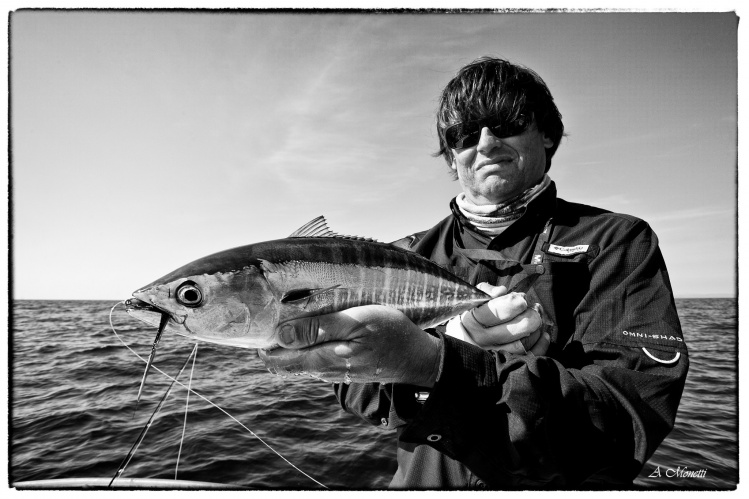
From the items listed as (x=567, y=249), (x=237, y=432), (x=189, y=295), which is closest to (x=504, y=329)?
(x=567, y=249)

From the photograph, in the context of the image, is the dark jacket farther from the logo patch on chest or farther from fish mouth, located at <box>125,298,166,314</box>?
fish mouth, located at <box>125,298,166,314</box>

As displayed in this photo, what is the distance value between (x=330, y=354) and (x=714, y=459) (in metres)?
6.22

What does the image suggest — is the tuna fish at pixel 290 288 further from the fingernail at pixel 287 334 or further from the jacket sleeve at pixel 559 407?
the jacket sleeve at pixel 559 407

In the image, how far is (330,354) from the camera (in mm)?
1788

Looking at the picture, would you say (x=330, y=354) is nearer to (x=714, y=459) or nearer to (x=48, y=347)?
(x=714, y=459)

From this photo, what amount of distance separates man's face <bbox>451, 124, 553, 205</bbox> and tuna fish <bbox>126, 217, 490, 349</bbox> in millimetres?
987

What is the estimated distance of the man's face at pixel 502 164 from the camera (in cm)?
282

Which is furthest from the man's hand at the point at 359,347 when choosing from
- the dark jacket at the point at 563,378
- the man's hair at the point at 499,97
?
the man's hair at the point at 499,97

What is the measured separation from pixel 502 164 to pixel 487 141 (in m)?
0.18

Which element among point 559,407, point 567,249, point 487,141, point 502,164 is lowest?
point 559,407

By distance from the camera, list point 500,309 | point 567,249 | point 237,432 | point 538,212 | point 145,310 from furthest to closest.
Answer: point 237,432 → point 538,212 → point 567,249 → point 500,309 → point 145,310

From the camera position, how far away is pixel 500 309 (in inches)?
80.0

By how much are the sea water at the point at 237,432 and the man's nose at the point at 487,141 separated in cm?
268

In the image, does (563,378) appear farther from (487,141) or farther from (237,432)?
(237,432)
